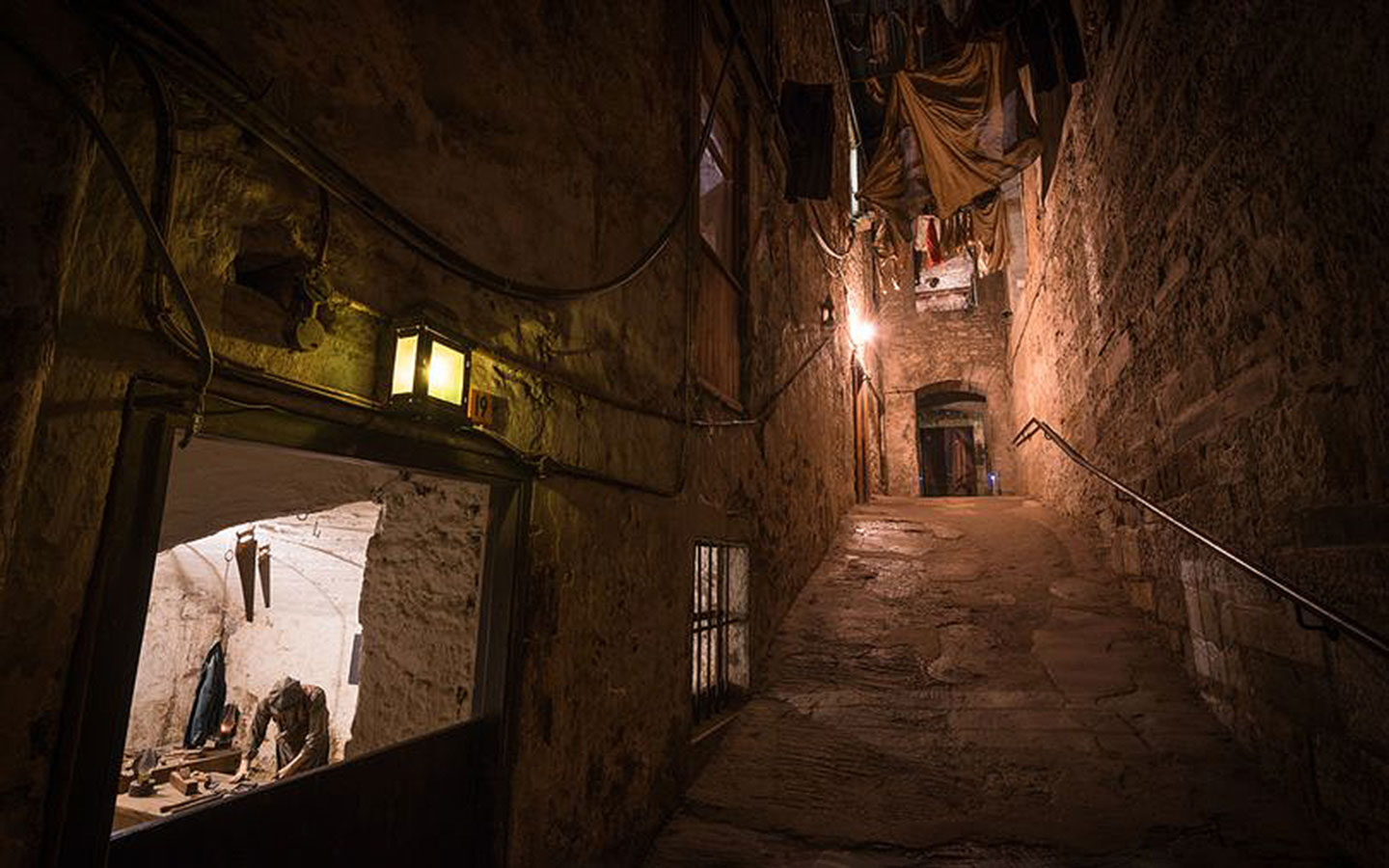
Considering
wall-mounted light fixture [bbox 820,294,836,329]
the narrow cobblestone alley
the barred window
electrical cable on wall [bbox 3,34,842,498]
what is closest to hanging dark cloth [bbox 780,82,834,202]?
wall-mounted light fixture [bbox 820,294,836,329]

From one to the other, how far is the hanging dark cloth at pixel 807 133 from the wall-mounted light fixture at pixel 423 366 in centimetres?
462

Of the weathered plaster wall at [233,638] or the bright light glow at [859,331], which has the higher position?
the bright light glow at [859,331]

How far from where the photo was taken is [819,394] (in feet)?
23.6

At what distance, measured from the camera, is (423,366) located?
72.1 inches

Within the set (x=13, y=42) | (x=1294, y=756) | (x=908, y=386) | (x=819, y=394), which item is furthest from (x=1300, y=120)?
(x=908, y=386)

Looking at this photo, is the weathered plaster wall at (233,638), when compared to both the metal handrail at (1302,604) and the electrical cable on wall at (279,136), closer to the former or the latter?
the electrical cable on wall at (279,136)

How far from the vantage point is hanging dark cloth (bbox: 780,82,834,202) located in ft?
18.9

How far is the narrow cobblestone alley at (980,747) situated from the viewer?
288 cm

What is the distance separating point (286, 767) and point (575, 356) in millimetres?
4511

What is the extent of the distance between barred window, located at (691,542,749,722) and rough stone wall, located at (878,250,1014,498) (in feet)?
32.4

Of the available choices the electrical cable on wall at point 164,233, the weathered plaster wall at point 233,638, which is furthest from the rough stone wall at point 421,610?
the weathered plaster wall at point 233,638

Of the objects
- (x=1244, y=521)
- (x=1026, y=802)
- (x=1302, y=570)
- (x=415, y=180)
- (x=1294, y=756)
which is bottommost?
(x=1026, y=802)

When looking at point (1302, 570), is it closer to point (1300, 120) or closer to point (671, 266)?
point (1300, 120)

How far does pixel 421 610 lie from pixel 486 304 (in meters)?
1.10
